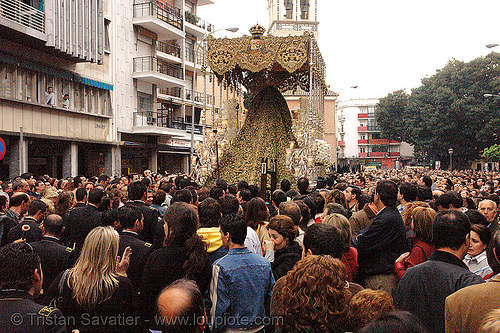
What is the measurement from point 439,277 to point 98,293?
2702mm

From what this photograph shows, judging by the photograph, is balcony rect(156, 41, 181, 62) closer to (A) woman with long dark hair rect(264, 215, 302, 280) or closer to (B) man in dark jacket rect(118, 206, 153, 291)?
(B) man in dark jacket rect(118, 206, 153, 291)

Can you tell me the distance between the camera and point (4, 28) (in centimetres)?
1777

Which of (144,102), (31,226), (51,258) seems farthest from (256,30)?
(51,258)

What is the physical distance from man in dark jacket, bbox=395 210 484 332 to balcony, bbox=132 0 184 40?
1129 inches

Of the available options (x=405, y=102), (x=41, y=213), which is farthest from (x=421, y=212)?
(x=405, y=102)

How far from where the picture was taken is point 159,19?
1168 inches

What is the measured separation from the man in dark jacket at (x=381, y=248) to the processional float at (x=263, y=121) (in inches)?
460

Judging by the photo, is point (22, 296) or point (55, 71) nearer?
point (22, 296)

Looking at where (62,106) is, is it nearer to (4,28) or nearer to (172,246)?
(4,28)

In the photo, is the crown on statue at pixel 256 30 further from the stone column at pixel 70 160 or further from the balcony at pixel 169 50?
the balcony at pixel 169 50

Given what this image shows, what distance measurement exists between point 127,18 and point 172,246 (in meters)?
27.8

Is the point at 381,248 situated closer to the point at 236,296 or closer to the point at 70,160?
the point at 236,296

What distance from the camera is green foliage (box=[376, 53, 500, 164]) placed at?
44.7 m

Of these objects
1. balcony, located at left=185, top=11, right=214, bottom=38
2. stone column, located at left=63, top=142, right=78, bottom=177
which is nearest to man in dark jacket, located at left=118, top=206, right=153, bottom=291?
stone column, located at left=63, top=142, right=78, bottom=177
